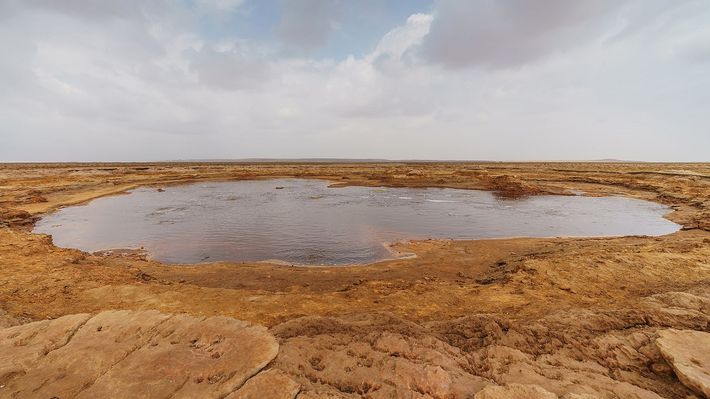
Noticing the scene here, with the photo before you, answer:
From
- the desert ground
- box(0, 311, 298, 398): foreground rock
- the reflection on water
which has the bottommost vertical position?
the reflection on water

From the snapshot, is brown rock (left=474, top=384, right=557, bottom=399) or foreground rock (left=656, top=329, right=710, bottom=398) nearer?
brown rock (left=474, top=384, right=557, bottom=399)

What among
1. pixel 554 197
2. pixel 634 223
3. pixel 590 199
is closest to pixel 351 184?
pixel 554 197

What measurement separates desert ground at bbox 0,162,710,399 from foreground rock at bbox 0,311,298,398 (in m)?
0.02

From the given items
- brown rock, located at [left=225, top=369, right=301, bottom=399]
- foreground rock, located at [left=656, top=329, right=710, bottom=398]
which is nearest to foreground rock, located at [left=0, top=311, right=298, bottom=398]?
brown rock, located at [left=225, top=369, right=301, bottom=399]

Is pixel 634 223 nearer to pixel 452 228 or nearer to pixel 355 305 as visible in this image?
pixel 452 228

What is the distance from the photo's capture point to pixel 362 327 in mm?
6316

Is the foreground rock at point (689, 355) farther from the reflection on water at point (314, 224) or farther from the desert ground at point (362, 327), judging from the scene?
the reflection on water at point (314, 224)

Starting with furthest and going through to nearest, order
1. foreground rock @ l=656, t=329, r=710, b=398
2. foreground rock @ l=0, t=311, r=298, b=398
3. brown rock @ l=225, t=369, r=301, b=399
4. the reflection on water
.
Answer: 1. the reflection on water
2. foreground rock @ l=656, t=329, r=710, b=398
3. foreground rock @ l=0, t=311, r=298, b=398
4. brown rock @ l=225, t=369, r=301, b=399

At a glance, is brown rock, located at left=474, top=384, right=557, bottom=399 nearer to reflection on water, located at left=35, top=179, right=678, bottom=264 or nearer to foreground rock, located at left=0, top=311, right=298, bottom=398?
foreground rock, located at left=0, top=311, right=298, bottom=398

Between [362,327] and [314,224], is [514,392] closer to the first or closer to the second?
[362,327]

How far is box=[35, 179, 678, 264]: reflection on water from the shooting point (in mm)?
14812

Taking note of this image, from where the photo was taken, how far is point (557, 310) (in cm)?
723

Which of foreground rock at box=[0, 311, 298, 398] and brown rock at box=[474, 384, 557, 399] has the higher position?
foreground rock at box=[0, 311, 298, 398]

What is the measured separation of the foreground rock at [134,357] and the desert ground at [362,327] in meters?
0.02
